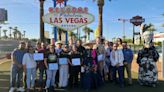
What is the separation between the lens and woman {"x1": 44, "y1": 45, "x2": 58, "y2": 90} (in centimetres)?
1202

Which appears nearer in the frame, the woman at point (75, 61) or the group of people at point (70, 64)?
the group of people at point (70, 64)

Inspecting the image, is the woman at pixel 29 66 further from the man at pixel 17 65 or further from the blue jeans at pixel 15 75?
the blue jeans at pixel 15 75

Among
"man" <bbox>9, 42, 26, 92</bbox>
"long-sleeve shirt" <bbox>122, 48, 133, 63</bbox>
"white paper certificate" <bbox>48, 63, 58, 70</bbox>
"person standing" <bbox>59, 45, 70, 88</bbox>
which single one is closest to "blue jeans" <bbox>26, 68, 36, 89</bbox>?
"man" <bbox>9, 42, 26, 92</bbox>

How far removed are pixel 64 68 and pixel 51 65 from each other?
2.45 ft

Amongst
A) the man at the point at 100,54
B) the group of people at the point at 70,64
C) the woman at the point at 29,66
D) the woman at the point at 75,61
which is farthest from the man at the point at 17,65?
the man at the point at 100,54

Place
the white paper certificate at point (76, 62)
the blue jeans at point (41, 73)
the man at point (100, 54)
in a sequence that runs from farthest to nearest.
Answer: the man at point (100, 54)
the white paper certificate at point (76, 62)
the blue jeans at point (41, 73)

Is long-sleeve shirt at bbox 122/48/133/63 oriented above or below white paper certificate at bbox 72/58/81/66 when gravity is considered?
above

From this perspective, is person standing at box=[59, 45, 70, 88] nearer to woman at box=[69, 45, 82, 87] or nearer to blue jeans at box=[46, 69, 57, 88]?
woman at box=[69, 45, 82, 87]

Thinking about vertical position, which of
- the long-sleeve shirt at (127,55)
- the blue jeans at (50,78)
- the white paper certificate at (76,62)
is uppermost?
the long-sleeve shirt at (127,55)

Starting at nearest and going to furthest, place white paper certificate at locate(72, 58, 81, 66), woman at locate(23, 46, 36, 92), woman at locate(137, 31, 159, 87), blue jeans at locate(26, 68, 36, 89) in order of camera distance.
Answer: woman at locate(23, 46, 36, 92) < blue jeans at locate(26, 68, 36, 89) < white paper certificate at locate(72, 58, 81, 66) < woman at locate(137, 31, 159, 87)

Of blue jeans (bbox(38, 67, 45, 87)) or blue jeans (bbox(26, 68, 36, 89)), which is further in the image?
blue jeans (bbox(38, 67, 45, 87))

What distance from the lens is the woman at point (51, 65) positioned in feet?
39.4

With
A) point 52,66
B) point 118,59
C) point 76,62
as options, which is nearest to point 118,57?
point 118,59

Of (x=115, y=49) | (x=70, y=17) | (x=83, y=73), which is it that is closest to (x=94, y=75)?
(x=83, y=73)
